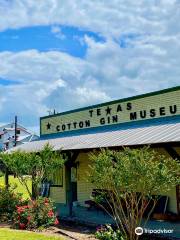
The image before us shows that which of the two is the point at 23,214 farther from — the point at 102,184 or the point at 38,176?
the point at 102,184

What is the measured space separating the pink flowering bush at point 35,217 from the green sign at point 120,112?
611 centimetres

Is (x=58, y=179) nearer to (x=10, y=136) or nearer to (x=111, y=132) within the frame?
(x=111, y=132)

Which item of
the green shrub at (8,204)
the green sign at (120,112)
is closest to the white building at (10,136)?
the green sign at (120,112)

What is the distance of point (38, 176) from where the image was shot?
17047 mm

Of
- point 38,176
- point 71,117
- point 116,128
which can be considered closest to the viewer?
point 38,176

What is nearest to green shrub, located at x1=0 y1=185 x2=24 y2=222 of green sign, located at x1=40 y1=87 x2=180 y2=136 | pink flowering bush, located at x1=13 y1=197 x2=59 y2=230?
pink flowering bush, located at x1=13 y1=197 x2=59 y2=230

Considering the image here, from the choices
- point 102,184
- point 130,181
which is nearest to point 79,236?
point 102,184

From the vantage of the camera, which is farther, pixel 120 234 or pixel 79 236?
pixel 79 236

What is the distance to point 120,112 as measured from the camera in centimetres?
1998

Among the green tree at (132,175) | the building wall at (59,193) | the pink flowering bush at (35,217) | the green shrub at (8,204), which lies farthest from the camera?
the building wall at (59,193)

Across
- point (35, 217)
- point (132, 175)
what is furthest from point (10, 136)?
point (132, 175)

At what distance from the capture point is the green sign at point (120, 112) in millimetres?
17281

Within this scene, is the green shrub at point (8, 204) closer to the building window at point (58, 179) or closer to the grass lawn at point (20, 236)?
the grass lawn at point (20, 236)

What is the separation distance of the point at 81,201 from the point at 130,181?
11372 mm
